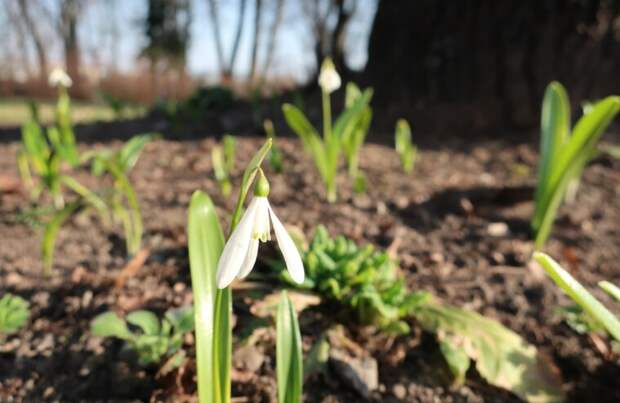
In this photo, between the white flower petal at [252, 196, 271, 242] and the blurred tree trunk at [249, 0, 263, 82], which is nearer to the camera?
the white flower petal at [252, 196, 271, 242]

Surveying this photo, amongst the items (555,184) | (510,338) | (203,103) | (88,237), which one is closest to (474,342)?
(510,338)

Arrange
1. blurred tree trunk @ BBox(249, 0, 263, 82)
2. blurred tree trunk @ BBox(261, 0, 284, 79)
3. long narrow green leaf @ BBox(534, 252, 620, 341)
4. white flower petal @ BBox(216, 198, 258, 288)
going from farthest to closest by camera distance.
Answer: blurred tree trunk @ BBox(261, 0, 284, 79)
blurred tree trunk @ BBox(249, 0, 263, 82)
long narrow green leaf @ BBox(534, 252, 620, 341)
white flower petal @ BBox(216, 198, 258, 288)

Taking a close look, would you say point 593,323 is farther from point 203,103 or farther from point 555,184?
point 203,103

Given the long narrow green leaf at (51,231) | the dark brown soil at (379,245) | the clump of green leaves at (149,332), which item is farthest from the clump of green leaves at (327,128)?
the clump of green leaves at (149,332)

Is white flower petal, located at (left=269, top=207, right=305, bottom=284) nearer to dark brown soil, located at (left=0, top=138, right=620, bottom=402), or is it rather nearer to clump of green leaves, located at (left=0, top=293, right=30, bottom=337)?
dark brown soil, located at (left=0, top=138, right=620, bottom=402)

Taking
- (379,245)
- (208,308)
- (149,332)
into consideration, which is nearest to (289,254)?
(208,308)

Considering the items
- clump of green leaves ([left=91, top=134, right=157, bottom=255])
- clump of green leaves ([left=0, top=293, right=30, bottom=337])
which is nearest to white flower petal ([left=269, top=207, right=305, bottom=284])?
clump of green leaves ([left=0, top=293, right=30, bottom=337])
